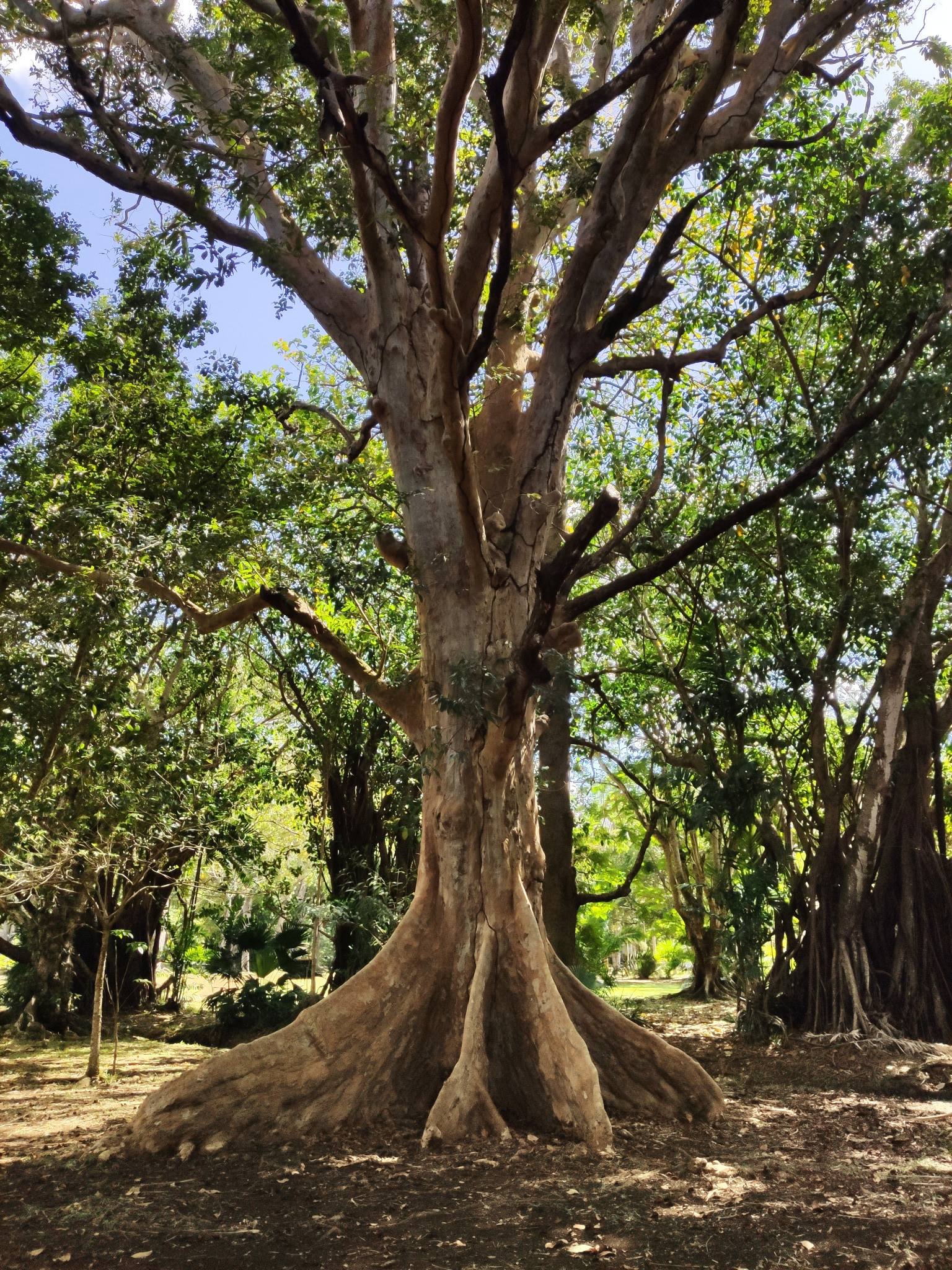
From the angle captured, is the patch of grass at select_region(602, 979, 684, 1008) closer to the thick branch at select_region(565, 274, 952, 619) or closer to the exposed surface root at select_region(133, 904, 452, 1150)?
the exposed surface root at select_region(133, 904, 452, 1150)

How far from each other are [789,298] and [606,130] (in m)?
3.41

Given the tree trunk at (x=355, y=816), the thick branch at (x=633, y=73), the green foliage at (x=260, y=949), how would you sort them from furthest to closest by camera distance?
the green foliage at (x=260, y=949)
the tree trunk at (x=355, y=816)
the thick branch at (x=633, y=73)

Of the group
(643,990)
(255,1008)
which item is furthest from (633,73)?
(643,990)

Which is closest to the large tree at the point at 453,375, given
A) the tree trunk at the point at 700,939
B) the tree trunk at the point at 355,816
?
the tree trunk at the point at 355,816

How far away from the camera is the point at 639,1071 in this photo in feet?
20.2

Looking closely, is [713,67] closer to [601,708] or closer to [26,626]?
[26,626]

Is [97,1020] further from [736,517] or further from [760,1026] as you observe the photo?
[736,517]

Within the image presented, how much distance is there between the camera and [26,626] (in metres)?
7.27

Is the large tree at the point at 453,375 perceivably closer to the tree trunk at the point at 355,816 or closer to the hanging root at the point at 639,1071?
the hanging root at the point at 639,1071

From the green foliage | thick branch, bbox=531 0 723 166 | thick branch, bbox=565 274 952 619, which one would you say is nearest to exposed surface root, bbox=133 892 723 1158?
thick branch, bbox=565 274 952 619

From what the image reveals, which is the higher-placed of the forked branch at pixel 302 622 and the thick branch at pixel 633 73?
the thick branch at pixel 633 73

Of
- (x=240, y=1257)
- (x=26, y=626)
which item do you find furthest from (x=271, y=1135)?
(x=26, y=626)

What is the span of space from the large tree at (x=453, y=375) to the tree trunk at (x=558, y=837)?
3597 mm

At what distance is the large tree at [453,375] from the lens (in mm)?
A: 5227
